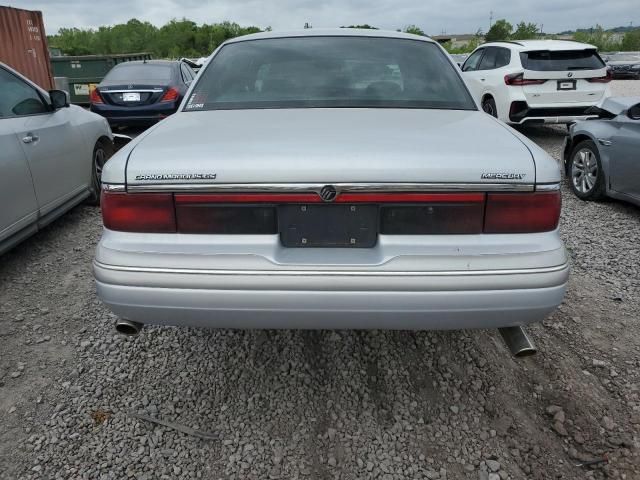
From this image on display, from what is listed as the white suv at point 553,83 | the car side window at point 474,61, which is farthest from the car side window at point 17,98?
the car side window at point 474,61

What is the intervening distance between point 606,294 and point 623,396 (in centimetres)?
122

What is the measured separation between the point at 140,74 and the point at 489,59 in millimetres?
6584

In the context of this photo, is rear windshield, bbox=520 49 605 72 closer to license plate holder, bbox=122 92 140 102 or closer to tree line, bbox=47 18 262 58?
license plate holder, bbox=122 92 140 102

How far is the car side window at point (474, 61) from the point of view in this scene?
10797mm

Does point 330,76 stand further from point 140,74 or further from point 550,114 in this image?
point 140,74

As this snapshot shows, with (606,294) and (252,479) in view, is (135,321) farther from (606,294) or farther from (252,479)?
(606,294)

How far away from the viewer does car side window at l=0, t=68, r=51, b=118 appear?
4.08 metres

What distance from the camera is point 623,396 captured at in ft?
8.73

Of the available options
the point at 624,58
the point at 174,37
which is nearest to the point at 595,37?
the point at 624,58

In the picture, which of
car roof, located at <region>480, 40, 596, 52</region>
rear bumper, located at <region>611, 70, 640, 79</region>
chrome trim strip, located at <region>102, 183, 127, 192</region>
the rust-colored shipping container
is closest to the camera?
chrome trim strip, located at <region>102, 183, 127, 192</region>

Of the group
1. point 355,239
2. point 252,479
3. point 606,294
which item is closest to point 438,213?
point 355,239

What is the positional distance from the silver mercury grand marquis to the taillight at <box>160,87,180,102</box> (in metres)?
7.64

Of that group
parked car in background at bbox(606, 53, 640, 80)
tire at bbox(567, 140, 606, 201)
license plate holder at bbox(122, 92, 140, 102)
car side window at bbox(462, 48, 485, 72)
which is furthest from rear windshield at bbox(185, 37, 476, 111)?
parked car in background at bbox(606, 53, 640, 80)

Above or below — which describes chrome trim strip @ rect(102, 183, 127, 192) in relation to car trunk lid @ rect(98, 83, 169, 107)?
above
